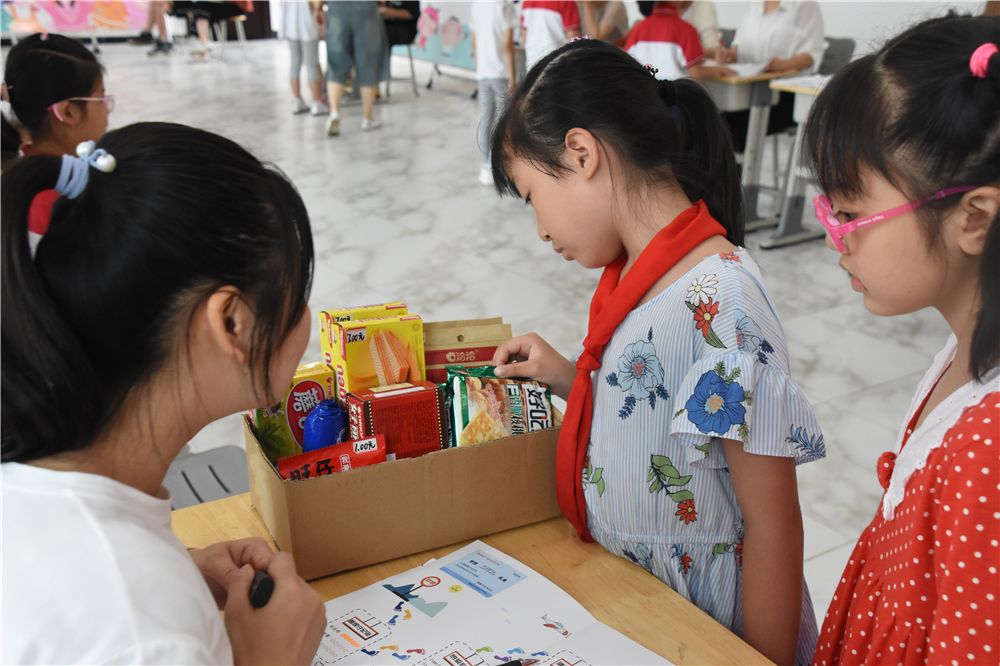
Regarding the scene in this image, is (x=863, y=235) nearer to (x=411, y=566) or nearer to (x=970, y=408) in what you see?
(x=970, y=408)

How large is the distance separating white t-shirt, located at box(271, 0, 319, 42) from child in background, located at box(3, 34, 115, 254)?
17.3ft

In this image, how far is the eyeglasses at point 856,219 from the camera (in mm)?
817

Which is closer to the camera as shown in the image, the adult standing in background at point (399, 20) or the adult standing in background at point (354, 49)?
the adult standing in background at point (354, 49)

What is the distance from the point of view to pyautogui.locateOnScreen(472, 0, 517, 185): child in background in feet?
17.6

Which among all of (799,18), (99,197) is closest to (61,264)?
(99,197)

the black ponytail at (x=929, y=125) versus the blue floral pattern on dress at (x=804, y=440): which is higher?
the black ponytail at (x=929, y=125)

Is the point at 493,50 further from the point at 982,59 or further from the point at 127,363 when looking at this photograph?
the point at 127,363

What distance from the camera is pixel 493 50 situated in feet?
17.9

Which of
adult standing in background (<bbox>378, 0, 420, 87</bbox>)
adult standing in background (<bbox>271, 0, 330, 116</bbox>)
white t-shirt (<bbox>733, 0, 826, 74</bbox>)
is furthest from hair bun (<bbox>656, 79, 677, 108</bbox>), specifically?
adult standing in background (<bbox>378, 0, 420, 87</bbox>)

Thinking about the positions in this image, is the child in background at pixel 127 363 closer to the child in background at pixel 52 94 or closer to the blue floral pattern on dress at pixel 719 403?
the blue floral pattern on dress at pixel 719 403

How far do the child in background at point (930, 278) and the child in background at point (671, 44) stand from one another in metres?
3.63

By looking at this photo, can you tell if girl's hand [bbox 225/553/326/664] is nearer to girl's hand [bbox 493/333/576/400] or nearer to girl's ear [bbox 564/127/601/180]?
girl's hand [bbox 493/333/576/400]

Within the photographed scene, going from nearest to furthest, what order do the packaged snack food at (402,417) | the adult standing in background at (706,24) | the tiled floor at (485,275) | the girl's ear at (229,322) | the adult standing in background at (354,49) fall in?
1. the girl's ear at (229,322)
2. the packaged snack food at (402,417)
3. the tiled floor at (485,275)
4. the adult standing in background at (706,24)
5. the adult standing in background at (354,49)

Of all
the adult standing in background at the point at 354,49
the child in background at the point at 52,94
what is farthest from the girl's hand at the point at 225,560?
the adult standing in background at the point at 354,49
